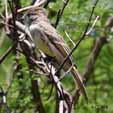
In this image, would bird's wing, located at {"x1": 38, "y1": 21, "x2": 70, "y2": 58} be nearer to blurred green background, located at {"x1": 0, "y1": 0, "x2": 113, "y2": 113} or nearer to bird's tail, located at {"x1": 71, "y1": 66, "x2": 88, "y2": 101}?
blurred green background, located at {"x1": 0, "y1": 0, "x2": 113, "y2": 113}

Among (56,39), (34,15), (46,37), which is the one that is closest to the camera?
(56,39)

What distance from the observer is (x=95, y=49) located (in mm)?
6738

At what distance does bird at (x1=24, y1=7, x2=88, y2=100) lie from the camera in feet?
16.7

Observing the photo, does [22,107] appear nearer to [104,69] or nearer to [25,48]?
[25,48]

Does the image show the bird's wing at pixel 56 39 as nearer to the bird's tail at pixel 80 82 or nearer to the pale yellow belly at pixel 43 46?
the pale yellow belly at pixel 43 46

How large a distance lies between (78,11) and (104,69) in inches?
61.1

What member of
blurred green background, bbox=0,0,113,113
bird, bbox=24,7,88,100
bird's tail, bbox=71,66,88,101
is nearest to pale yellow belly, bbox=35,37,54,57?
bird, bbox=24,7,88,100

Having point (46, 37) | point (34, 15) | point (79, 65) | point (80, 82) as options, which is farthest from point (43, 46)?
point (79, 65)

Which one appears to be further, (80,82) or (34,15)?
(34,15)

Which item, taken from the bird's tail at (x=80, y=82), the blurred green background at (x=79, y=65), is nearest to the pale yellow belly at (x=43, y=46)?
the blurred green background at (x=79, y=65)

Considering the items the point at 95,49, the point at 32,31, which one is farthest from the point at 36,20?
the point at 95,49

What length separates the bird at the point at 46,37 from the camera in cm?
508

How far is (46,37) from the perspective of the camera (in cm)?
530

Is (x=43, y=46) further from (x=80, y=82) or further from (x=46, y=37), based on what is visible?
(x=80, y=82)
